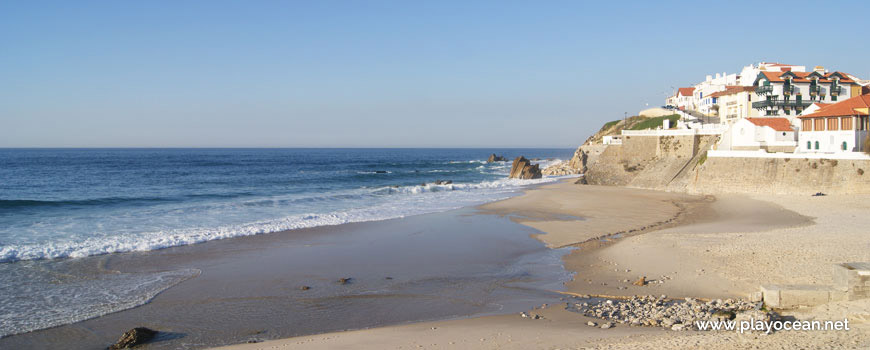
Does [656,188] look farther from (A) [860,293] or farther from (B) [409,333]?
(B) [409,333]

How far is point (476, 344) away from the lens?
8070 mm

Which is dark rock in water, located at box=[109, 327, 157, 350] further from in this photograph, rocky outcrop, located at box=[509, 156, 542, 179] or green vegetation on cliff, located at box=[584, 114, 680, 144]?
green vegetation on cliff, located at box=[584, 114, 680, 144]

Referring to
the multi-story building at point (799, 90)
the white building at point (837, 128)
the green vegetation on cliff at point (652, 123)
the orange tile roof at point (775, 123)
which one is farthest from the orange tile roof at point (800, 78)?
the green vegetation on cliff at point (652, 123)

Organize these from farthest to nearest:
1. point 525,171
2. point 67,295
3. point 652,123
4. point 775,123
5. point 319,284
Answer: point 652,123
point 525,171
point 775,123
point 319,284
point 67,295

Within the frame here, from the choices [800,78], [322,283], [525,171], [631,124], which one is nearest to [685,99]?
[631,124]

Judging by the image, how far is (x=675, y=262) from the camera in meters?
13.1

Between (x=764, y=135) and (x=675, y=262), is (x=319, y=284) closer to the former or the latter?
(x=675, y=262)

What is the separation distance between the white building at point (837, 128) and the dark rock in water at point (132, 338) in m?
30.9

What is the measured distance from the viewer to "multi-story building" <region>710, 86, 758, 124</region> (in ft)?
131

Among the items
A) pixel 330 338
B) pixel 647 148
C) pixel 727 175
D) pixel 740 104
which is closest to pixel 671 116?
pixel 740 104

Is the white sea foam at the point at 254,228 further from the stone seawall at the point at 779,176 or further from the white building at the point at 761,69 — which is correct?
the white building at the point at 761,69

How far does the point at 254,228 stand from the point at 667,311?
15584 mm

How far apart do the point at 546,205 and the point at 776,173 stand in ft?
39.6

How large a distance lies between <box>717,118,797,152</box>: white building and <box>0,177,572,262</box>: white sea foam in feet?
47.9
